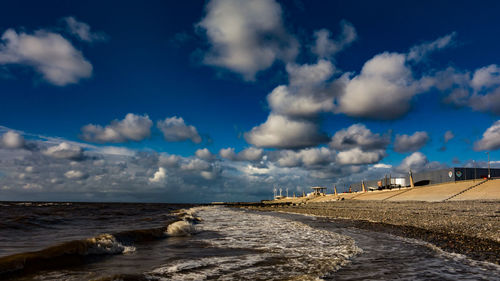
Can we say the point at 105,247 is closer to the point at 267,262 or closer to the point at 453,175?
the point at 267,262

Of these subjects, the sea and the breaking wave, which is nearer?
the sea

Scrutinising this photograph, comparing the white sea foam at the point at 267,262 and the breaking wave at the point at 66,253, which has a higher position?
the breaking wave at the point at 66,253

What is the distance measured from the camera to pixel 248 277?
28.8ft

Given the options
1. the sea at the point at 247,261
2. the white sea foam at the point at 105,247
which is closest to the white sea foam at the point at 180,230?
the sea at the point at 247,261

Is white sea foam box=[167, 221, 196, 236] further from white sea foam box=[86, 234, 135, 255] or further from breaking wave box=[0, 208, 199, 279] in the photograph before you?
white sea foam box=[86, 234, 135, 255]

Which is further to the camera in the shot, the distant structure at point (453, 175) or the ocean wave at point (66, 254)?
the distant structure at point (453, 175)

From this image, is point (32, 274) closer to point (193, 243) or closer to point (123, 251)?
point (123, 251)

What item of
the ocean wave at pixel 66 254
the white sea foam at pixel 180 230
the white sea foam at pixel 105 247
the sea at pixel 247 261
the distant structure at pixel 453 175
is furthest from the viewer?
the distant structure at pixel 453 175

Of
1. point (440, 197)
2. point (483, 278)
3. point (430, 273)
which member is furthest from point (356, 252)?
point (440, 197)

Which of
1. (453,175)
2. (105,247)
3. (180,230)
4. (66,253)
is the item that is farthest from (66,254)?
(453,175)

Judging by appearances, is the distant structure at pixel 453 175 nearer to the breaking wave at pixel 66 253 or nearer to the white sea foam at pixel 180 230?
the white sea foam at pixel 180 230

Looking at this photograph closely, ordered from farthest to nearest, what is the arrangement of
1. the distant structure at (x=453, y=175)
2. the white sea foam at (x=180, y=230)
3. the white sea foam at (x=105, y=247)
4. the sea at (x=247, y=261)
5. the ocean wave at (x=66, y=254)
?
the distant structure at (x=453, y=175) → the white sea foam at (x=180, y=230) → the white sea foam at (x=105, y=247) → the ocean wave at (x=66, y=254) → the sea at (x=247, y=261)

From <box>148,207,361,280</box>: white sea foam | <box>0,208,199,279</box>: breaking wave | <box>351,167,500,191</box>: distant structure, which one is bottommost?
<box>148,207,361,280</box>: white sea foam

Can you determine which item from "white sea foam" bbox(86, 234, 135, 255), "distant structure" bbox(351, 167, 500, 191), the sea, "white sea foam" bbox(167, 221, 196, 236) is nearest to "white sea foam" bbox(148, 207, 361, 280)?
the sea
